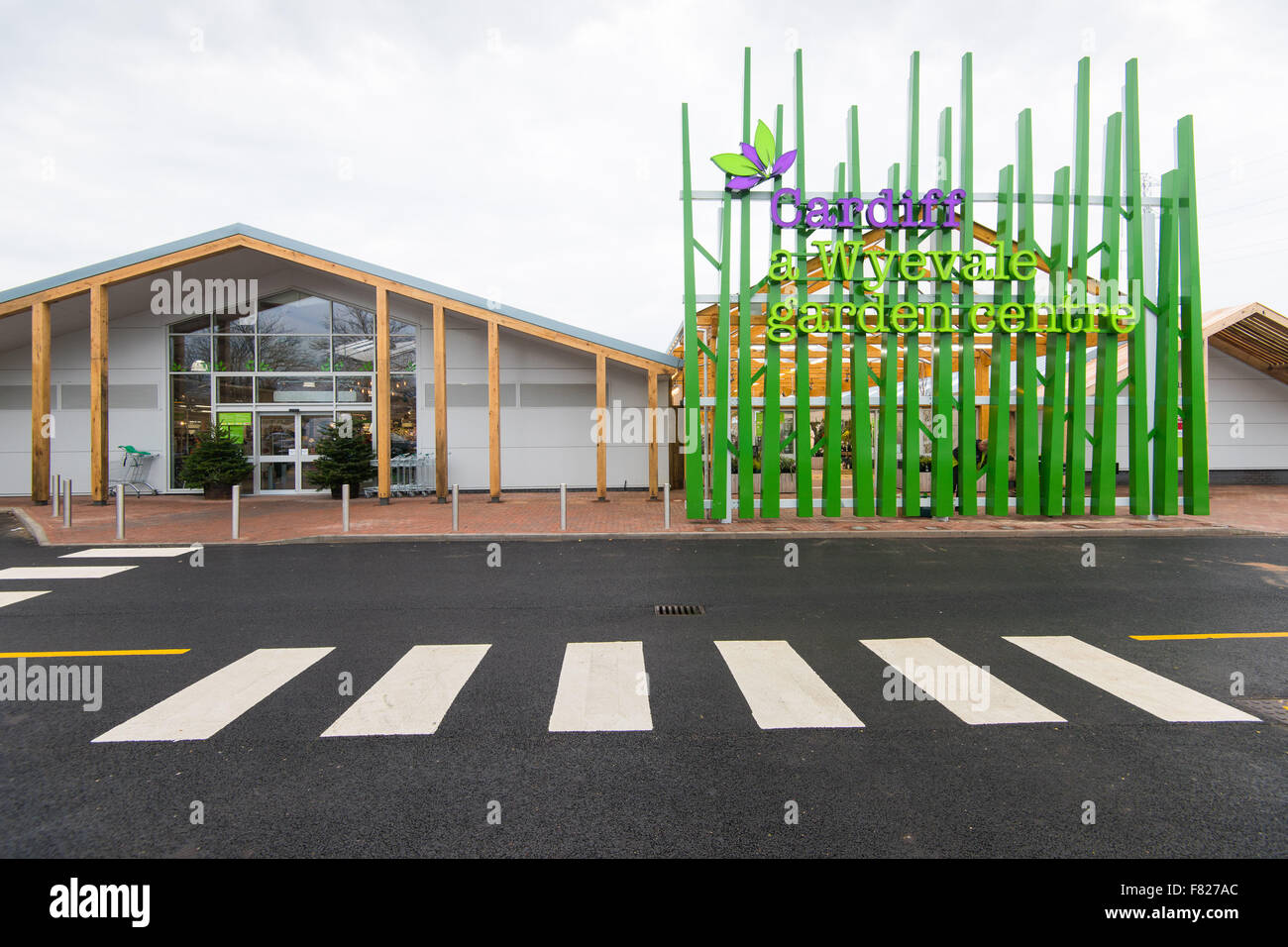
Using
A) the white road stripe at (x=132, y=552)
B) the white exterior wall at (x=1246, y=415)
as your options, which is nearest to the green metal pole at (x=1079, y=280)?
the white exterior wall at (x=1246, y=415)

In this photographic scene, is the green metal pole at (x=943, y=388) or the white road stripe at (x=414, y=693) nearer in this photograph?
the white road stripe at (x=414, y=693)

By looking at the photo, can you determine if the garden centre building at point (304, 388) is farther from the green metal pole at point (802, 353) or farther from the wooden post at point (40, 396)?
the green metal pole at point (802, 353)

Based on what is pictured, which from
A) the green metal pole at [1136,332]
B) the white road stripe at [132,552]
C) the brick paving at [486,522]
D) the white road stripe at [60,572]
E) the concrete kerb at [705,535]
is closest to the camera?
the white road stripe at [60,572]

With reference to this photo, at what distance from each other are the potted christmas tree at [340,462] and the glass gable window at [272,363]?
1925 mm

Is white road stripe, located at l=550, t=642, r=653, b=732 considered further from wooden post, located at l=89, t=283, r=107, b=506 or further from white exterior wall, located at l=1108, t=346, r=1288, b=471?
white exterior wall, located at l=1108, t=346, r=1288, b=471

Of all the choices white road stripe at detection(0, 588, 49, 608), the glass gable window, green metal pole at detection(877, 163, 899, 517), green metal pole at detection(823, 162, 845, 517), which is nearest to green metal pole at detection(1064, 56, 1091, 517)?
green metal pole at detection(877, 163, 899, 517)

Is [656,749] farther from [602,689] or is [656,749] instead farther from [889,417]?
[889,417]

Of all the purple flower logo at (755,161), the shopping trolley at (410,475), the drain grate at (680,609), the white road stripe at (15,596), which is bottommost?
the drain grate at (680,609)

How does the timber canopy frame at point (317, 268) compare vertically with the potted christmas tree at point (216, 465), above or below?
above

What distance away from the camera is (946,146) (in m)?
13.9

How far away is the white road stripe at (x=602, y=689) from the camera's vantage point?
4.02 metres

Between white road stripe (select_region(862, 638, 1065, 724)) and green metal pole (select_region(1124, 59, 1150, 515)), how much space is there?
11.8 meters

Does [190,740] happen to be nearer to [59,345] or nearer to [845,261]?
[845,261]
